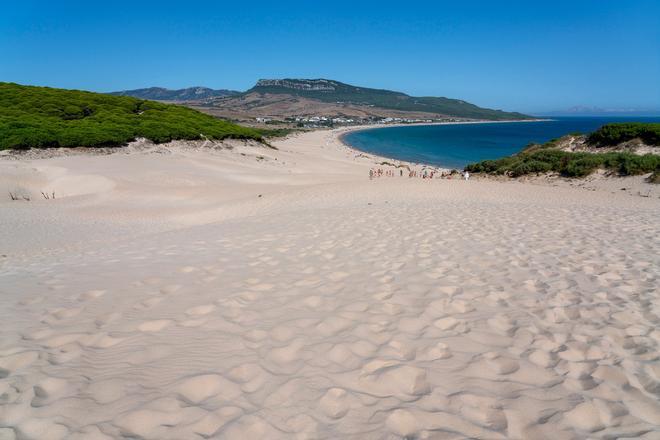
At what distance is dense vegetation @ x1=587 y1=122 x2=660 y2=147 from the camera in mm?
23078

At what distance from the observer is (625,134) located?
24266 millimetres

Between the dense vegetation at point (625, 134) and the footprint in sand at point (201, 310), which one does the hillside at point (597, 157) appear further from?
the footprint in sand at point (201, 310)

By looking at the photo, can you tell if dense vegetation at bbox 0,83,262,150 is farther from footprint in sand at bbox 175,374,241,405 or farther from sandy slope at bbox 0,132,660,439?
footprint in sand at bbox 175,374,241,405

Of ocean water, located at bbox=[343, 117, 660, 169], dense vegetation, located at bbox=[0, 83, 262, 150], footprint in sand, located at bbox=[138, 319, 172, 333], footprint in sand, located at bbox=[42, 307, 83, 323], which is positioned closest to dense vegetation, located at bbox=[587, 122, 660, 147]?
ocean water, located at bbox=[343, 117, 660, 169]

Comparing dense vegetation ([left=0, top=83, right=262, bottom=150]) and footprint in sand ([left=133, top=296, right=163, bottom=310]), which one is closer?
footprint in sand ([left=133, top=296, right=163, bottom=310])

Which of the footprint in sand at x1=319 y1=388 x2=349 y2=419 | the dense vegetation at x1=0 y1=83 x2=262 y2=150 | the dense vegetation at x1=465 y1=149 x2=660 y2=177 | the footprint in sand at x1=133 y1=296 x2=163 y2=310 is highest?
the dense vegetation at x1=0 y1=83 x2=262 y2=150

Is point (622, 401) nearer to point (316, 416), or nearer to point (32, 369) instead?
point (316, 416)

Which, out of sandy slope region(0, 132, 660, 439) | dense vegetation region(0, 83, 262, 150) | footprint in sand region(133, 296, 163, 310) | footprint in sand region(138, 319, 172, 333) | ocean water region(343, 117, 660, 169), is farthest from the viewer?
ocean water region(343, 117, 660, 169)

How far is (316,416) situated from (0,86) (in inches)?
2313

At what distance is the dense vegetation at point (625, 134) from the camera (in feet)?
75.7

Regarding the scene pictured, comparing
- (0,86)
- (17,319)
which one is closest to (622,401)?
(17,319)

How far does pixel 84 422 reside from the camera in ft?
8.52

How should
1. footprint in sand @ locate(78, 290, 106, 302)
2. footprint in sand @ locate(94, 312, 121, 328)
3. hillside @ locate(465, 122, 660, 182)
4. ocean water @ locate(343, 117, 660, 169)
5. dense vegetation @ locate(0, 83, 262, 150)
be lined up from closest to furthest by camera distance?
footprint in sand @ locate(94, 312, 121, 328)
footprint in sand @ locate(78, 290, 106, 302)
hillside @ locate(465, 122, 660, 182)
dense vegetation @ locate(0, 83, 262, 150)
ocean water @ locate(343, 117, 660, 169)

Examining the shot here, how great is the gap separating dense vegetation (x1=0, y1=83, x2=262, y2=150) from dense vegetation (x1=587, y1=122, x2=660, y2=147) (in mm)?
31928
